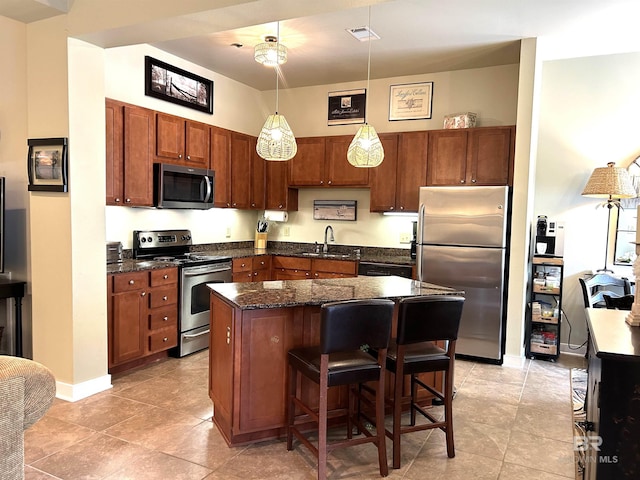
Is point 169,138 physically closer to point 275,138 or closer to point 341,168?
point 275,138

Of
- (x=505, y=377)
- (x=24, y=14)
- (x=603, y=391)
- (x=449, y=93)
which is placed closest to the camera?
(x=603, y=391)

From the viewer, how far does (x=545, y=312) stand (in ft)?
14.5

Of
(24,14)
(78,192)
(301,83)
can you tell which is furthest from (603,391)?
(301,83)

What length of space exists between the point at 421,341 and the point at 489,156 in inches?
106

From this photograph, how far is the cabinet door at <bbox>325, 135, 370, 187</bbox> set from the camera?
17.3 feet

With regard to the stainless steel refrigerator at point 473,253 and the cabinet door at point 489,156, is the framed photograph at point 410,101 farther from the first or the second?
the stainless steel refrigerator at point 473,253

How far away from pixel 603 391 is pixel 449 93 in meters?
4.12

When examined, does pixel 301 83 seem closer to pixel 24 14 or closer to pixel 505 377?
pixel 24 14

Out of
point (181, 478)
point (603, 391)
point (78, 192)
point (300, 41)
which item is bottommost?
point (181, 478)

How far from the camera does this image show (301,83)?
566 cm

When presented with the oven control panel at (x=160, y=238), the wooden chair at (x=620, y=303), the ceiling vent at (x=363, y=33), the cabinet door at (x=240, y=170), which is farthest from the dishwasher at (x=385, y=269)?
the ceiling vent at (x=363, y=33)

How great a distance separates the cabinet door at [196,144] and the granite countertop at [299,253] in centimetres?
99

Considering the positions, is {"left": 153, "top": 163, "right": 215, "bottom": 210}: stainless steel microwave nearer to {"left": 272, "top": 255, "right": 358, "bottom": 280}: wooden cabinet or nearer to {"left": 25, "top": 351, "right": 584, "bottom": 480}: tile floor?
{"left": 272, "top": 255, "right": 358, "bottom": 280}: wooden cabinet

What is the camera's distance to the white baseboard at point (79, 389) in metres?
3.29
